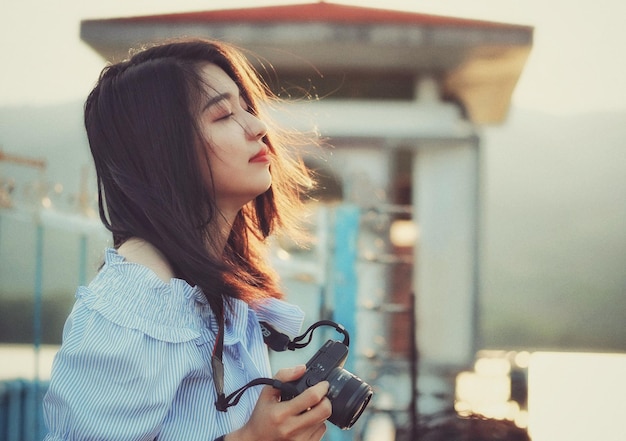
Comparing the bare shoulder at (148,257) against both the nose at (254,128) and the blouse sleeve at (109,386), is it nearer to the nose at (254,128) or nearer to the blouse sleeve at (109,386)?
the blouse sleeve at (109,386)

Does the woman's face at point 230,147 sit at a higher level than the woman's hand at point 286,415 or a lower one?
higher

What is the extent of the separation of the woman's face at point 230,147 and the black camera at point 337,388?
11.7 inches

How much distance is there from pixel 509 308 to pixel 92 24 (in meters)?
8.87

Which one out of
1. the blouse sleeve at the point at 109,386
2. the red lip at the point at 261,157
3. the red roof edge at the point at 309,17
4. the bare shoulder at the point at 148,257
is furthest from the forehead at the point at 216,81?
the red roof edge at the point at 309,17

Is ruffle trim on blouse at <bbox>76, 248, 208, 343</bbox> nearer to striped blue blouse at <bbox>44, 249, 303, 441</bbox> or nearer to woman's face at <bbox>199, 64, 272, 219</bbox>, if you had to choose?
striped blue blouse at <bbox>44, 249, 303, 441</bbox>

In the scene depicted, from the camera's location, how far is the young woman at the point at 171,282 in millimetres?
869

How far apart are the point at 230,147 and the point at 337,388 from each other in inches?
16.1

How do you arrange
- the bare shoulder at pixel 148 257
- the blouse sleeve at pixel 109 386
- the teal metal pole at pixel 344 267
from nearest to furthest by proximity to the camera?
the blouse sleeve at pixel 109 386, the bare shoulder at pixel 148 257, the teal metal pole at pixel 344 267

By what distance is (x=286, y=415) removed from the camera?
0.91 meters

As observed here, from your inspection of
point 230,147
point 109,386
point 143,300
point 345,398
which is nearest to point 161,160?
point 230,147

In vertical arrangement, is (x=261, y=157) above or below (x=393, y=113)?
below

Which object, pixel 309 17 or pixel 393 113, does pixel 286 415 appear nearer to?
pixel 309 17

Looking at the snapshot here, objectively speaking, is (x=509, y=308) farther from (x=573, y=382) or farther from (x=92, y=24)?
(x=92, y=24)

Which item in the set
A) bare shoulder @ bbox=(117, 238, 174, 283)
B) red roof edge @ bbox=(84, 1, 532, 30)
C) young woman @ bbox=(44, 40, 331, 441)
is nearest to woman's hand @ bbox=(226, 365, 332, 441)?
young woman @ bbox=(44, 40, 331, 441)
